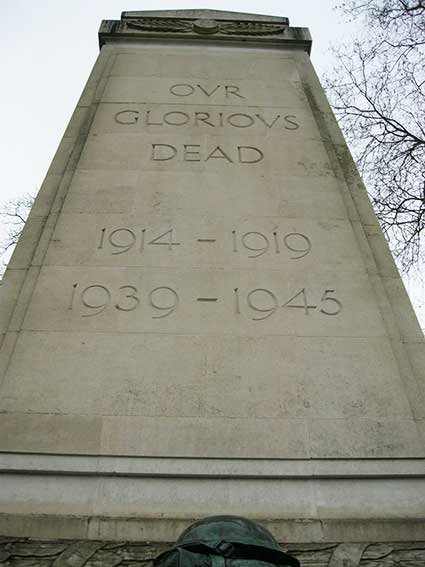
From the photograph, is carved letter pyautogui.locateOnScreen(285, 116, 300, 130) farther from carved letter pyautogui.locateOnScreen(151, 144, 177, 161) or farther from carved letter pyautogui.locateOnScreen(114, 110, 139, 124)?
carved letter pyautogui.locateOnScreen(114, 110, 139, 124)

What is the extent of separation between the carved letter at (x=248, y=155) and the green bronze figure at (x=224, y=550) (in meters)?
4.98

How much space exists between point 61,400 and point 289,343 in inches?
73.4

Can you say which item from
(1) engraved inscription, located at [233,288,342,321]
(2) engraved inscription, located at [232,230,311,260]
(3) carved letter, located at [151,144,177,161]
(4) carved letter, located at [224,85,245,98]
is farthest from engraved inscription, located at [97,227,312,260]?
(4) carved letter, located at [224,85,245,98]

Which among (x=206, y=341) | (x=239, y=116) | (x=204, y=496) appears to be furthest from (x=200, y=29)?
(x=204, y=496)

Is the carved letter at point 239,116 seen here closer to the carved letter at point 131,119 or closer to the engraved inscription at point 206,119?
the engraved inscription at point 206,119

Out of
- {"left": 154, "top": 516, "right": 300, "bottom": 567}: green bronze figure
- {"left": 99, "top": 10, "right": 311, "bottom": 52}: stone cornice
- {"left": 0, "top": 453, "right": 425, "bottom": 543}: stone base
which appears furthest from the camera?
{"left": 99, "top": 10, "right": 311, "bottom": 52}: stone cornice

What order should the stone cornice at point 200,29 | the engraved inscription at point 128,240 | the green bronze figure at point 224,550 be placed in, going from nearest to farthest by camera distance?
the green bronze figure at point 224,550 < the engraved inscription at point 128,240 < the stone cornice at point 200,29

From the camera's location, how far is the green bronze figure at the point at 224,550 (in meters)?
2.49

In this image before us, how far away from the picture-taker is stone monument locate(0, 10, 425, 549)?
13.5ft

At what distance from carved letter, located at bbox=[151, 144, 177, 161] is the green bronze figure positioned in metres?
4.97

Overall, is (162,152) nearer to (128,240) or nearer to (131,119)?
(131,119)

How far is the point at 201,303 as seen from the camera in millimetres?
5344

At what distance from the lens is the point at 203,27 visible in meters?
9.61

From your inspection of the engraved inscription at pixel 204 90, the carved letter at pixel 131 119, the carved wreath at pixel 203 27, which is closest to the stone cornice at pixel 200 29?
the carved wreath at pixel 203 27
